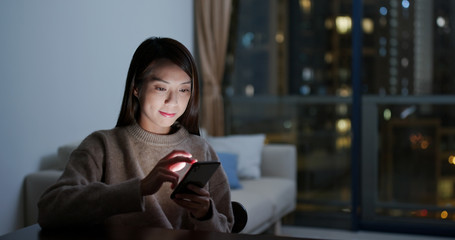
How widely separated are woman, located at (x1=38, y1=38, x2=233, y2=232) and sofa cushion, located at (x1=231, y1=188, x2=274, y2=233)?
159 centimetres

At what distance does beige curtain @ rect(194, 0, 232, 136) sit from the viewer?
4.35 meters

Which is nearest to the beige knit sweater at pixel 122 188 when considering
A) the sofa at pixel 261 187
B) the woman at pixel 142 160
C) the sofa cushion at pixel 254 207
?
the woman at pixel 142 160

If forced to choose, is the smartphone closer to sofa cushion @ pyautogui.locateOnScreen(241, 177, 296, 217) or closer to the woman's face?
the woman's face

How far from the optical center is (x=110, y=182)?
45.9 inches

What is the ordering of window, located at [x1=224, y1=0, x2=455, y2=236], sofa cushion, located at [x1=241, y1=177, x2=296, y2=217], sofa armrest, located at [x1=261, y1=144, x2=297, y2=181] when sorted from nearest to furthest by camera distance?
sofa cushion, located at [x1=241, y1=177, x2=296, y2=217], sofa armrest, located at [x1=261, y1=144, x2=297, y2=181], window, located at [x1=224, y1=0, x2=455, y2=236]

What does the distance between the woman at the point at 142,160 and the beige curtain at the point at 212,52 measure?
3.11 meters

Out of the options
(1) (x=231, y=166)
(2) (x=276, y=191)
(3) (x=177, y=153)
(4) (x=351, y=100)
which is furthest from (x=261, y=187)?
(3) (x=177, y=153)

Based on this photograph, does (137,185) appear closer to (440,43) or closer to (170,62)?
(170,62)

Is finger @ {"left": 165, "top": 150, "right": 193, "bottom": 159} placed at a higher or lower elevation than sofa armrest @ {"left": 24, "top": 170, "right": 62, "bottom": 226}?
higher

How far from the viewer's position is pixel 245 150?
3.71m

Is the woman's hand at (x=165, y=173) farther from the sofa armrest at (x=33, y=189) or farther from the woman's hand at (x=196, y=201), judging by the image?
the sofa armrest at (x=33, y=189)

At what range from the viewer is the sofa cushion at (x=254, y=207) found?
2.80 meters

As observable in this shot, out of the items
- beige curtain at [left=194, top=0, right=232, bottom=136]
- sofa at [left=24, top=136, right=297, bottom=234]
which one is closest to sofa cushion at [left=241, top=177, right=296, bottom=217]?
sofa at [left=24, top=136, right=297, bottom=234]

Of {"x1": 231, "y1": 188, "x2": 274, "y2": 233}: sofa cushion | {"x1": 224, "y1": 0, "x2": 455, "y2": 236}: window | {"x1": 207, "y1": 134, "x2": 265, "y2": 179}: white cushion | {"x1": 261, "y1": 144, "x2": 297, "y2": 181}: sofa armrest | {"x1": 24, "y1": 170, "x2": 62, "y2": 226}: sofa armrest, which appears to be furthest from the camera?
{"x1": 224, "y1": 0, "x2": 455, "y2": 236}: window
